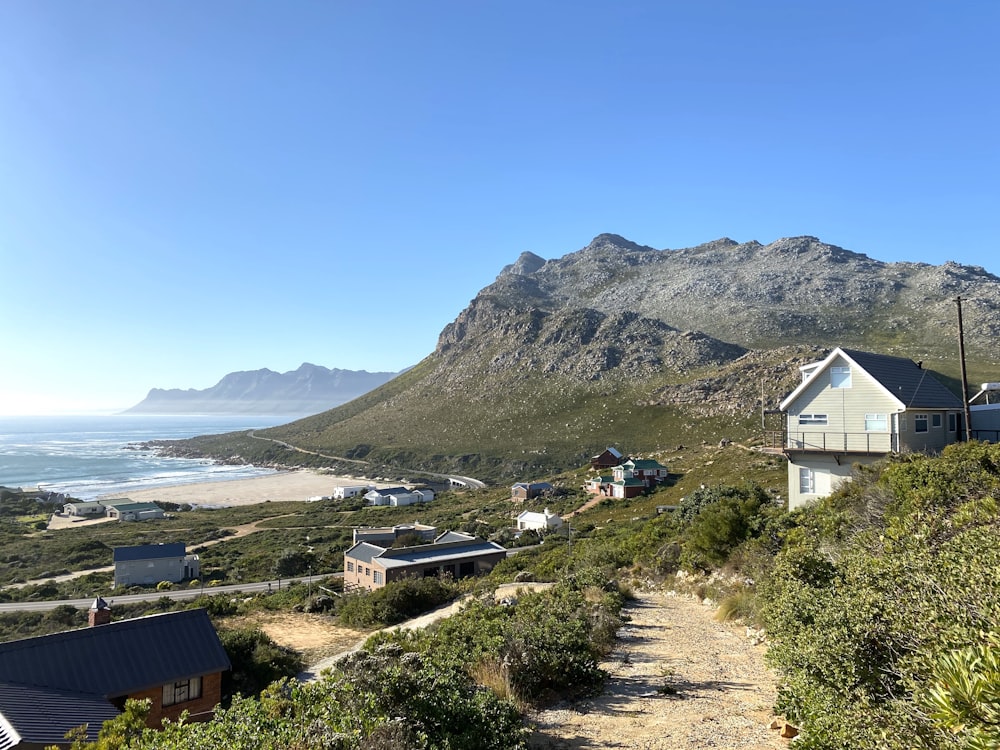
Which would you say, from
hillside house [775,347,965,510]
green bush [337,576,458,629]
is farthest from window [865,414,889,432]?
green bush [337,576,458,629]

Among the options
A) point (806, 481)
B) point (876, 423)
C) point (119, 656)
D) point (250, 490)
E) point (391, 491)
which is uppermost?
point (876, 423)

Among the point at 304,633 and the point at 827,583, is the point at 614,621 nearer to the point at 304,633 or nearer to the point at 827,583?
the point at 827,583

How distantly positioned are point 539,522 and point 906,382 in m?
39.1

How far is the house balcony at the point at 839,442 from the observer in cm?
2075

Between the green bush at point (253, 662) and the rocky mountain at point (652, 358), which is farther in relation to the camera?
the rocky mountain at point (652, 358)

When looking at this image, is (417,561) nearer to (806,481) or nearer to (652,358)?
(806,481)

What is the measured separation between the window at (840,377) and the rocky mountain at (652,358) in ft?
206

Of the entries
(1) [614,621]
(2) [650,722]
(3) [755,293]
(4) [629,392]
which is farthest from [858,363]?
(3) [755,293]

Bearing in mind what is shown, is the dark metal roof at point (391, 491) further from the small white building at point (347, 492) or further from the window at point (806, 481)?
the window at point (806, 481)

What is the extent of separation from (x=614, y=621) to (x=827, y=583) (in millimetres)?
6315

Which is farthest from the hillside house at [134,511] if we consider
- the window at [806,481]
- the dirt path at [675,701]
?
the dirt path at [675,701]

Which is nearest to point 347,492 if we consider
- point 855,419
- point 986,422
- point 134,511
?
point 134,511

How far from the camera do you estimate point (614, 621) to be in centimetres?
1406

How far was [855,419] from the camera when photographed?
70.7ft
